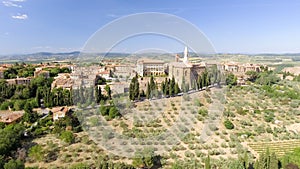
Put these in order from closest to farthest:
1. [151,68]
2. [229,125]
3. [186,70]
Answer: [229,125] → [186,70] → [151,68]

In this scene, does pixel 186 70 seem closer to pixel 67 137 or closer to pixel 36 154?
pixel 67 137

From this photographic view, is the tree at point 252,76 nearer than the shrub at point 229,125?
No

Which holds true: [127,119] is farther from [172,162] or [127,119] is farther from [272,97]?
[272,97]

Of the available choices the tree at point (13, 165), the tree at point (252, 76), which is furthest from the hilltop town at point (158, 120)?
the tree at point (252, 76)

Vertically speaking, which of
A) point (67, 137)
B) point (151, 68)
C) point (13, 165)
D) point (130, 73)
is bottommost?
point (67, 137)

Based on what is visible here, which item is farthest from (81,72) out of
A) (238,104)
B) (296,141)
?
(296,141)

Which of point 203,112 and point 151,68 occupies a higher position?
point 151,68

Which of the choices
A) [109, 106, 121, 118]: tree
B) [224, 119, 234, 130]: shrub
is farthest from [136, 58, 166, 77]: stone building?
[224, 119, 234, 130]: shrub

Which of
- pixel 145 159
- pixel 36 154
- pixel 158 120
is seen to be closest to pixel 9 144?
pixel 36 154

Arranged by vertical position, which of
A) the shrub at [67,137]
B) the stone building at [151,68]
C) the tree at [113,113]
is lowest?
the shrub at [67,137]

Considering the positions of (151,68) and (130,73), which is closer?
(130,73)

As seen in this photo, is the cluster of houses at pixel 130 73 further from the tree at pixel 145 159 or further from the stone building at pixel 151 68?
the tree at pixel 145 159

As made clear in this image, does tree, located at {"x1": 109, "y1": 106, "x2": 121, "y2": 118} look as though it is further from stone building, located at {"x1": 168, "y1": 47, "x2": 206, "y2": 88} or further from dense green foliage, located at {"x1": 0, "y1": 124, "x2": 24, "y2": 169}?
stone building, located at {"x1": 168, "y1": 47, "x2": 206, "y2": 88}
